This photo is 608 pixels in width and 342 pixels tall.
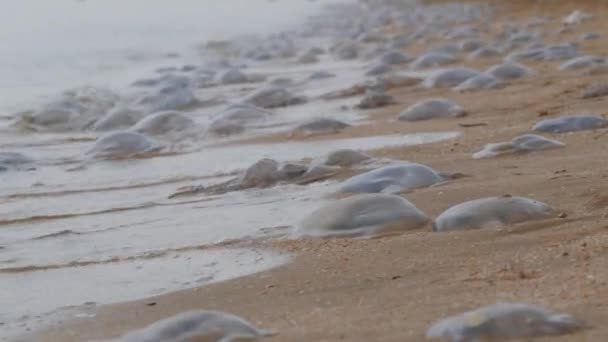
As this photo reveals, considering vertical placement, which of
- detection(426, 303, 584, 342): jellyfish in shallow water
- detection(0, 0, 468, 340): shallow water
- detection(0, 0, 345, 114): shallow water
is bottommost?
detection(426, 303, 584, 342): jellyfish in shallow water

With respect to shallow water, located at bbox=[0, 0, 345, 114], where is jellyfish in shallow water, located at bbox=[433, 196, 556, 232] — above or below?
below

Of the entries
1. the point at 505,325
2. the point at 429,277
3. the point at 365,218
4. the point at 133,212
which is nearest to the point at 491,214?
the point at 365,218

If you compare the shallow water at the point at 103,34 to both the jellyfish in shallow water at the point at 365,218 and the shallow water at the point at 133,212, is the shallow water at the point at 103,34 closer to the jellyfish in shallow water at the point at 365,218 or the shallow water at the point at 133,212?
the shallow water at the point at 133,212

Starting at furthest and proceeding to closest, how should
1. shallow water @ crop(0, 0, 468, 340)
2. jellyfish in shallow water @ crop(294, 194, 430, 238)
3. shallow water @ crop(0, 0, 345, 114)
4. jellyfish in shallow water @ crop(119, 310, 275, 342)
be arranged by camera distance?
1. shallow water @ crop(0, 0, 345, 114)
2. jellyfish in shallow water @ crop(294, 194, 430, 238)
3. shallow water @ crop(0, 0, 468, 340)
4. jellyfish in shallow water @ crop(119, 310, 275, 342)

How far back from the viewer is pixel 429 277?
6.67 ft

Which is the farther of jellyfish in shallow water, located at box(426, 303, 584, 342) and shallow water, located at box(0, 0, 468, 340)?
shallow water, located at box(0, 0, 468, 340)

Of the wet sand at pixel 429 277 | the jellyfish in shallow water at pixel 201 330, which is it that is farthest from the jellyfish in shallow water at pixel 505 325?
the jellyfish in shallow water at pixel 201 330

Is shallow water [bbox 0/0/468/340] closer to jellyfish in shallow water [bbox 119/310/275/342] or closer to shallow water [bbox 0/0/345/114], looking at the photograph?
jellyfish in shallow water [bbox 119/310/275/342]

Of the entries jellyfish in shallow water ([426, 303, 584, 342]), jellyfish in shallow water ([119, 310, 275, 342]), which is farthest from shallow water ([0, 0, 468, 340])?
jellyfish in shallow water ([426, 303, 584, 342])

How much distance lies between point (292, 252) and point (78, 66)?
7.23 metres

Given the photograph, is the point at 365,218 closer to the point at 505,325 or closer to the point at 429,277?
the point at 429,277

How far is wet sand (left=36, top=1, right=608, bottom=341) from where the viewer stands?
1776mm

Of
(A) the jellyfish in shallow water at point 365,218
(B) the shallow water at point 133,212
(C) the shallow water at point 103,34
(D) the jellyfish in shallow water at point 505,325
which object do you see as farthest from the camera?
(C) the shallow water at point 103,34

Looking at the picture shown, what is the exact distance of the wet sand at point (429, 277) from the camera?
5.83 feet
